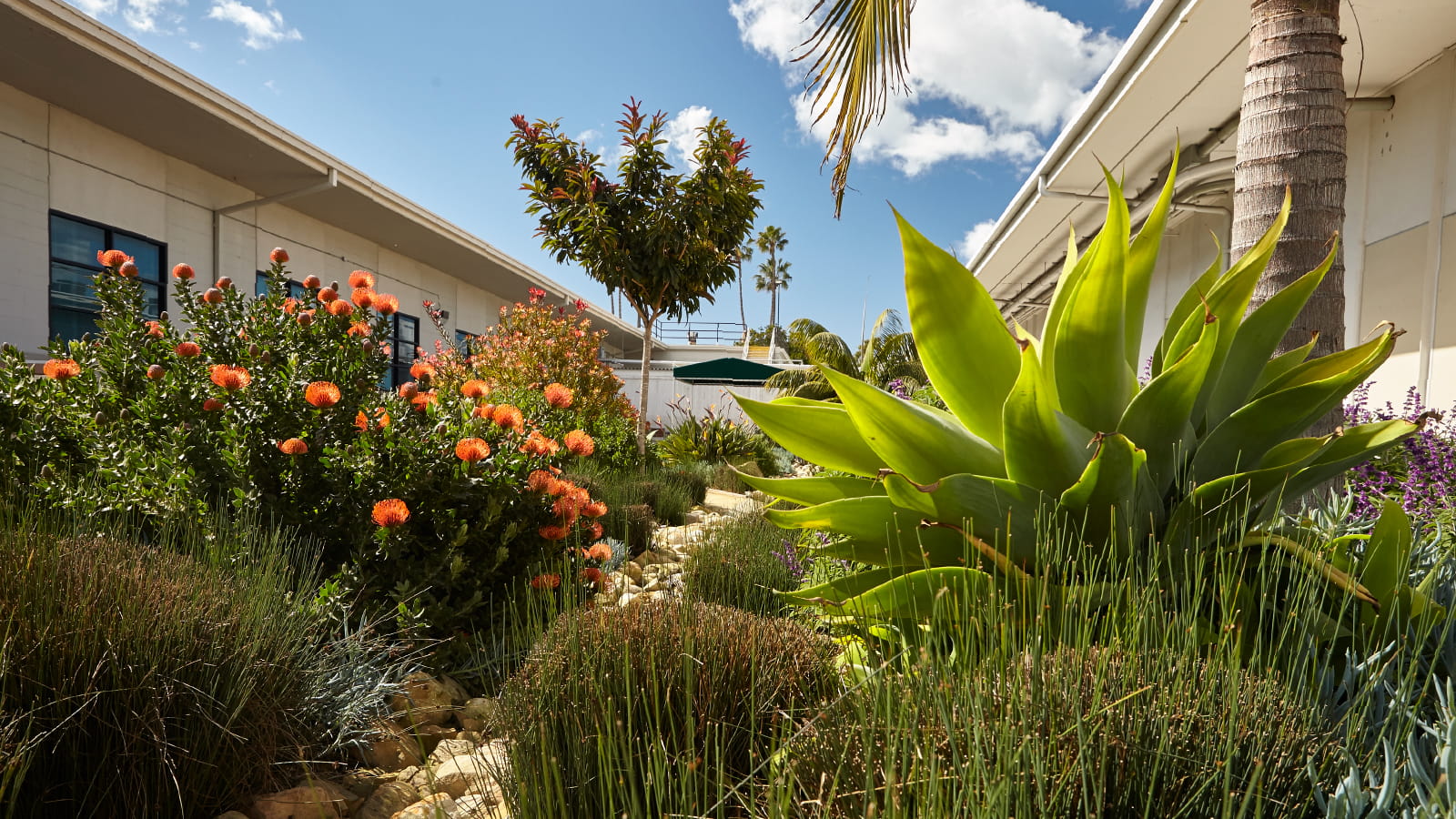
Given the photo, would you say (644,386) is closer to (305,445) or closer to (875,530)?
(305,445)

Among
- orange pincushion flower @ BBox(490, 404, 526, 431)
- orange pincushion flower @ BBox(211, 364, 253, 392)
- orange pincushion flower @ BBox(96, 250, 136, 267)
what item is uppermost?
orange pincushion flower @ BBox(96, 250, 136, 267)

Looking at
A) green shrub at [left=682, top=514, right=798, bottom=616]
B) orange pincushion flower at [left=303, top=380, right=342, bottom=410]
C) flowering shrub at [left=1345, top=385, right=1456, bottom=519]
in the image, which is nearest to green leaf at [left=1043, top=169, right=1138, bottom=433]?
green shrub at [left=682, top=514, right=798, bottom=616]

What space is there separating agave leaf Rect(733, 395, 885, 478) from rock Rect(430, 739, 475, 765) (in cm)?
129

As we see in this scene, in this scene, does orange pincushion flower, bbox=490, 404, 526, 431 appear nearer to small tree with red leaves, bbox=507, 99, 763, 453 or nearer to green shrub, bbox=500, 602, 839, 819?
green shrub, bbox=500, 602, 839, 819

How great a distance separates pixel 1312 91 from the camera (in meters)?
2.65

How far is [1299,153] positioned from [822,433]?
7.69 feet

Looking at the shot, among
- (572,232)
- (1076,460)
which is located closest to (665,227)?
(572,232)

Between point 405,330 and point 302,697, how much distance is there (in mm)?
13802

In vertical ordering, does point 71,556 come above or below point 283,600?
above

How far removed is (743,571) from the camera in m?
3.21

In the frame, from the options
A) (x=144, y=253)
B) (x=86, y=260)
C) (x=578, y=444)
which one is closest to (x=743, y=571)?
(x=578, y=444)

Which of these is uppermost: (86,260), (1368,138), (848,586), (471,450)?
(1368,138)

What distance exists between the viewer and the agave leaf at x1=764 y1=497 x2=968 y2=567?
145 cm

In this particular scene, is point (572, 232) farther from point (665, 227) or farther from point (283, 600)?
point (283, 600)
